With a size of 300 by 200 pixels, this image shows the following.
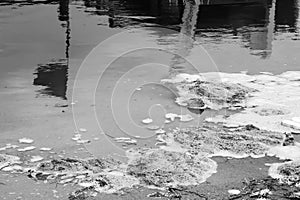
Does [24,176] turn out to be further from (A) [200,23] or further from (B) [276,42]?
(A) [200,23]

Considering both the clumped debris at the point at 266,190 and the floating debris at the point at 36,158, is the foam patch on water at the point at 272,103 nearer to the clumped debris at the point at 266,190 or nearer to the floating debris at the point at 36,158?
the clumped debris at the point at 266,190

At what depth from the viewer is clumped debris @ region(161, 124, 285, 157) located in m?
5.28

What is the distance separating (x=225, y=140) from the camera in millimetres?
5523

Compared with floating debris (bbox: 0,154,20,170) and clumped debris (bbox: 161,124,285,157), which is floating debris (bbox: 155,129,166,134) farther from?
floating debris (bbox: 0,154,20,170)

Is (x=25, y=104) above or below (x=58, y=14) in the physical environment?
below

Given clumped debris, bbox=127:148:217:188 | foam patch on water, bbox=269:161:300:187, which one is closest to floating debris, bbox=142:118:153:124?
clumped debris, bbox=127:148:217:188

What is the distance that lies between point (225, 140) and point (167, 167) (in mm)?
931

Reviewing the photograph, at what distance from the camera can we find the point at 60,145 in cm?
533

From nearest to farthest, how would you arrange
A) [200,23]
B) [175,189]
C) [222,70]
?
[175,189] < [222,70] < [200,23]

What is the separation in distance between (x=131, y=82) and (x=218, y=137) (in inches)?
83.7

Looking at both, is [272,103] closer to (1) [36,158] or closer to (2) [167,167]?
(2) [167,167]

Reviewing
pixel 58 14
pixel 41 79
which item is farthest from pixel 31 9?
pixel 41 79

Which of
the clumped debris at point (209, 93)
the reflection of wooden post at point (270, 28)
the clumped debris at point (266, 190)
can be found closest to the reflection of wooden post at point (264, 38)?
the reflection of wooden post at point (270, 28)

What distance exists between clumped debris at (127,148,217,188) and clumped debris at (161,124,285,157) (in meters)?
0.24
